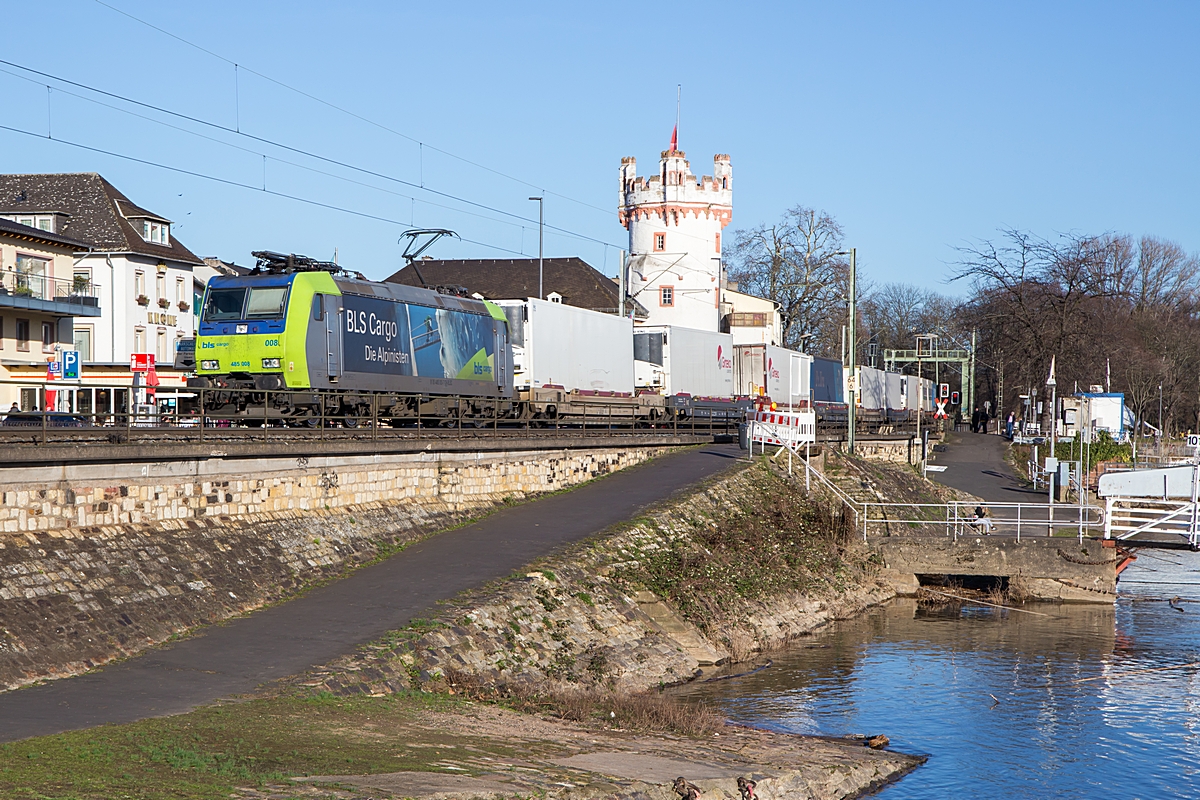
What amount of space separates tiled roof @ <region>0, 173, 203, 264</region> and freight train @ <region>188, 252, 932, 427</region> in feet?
76.8

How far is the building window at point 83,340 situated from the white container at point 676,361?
23.6 metres

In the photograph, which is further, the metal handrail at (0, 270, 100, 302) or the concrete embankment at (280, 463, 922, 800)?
the metal handrail at (0, 270, 100, 302)

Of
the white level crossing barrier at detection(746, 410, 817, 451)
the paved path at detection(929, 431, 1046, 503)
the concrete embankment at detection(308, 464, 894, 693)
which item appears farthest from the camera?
the paved path at detection(929, 431, 1046, 503)

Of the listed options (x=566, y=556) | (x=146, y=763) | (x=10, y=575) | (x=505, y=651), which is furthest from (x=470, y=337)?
(x=146, y=763)

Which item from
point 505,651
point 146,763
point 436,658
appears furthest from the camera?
point 505,651

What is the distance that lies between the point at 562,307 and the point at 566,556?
16.4 meters

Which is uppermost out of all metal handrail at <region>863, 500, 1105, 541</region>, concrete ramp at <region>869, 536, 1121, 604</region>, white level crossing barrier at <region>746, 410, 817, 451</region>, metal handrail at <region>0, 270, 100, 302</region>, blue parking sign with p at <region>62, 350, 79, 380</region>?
metal handrail at <region>0, 270, 100, 302</region>

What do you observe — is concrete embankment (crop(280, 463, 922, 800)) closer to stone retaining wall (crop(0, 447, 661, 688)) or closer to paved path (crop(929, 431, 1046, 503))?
stone retaining wall (crop(0, 447, 661, 688))

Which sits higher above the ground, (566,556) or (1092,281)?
(1092,281)

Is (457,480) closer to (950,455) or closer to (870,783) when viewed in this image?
(870,783)

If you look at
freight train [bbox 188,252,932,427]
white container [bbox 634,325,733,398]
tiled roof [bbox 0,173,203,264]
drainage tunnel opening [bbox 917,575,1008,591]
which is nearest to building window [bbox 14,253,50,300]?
tiled roof [bbox 0,173,203,264]

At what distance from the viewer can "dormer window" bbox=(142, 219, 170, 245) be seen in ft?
178

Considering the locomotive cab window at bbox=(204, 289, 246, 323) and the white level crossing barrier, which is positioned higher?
the locomotive cab window at bbox=(204, 289, 246, 323)

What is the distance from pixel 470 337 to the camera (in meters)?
32.1
